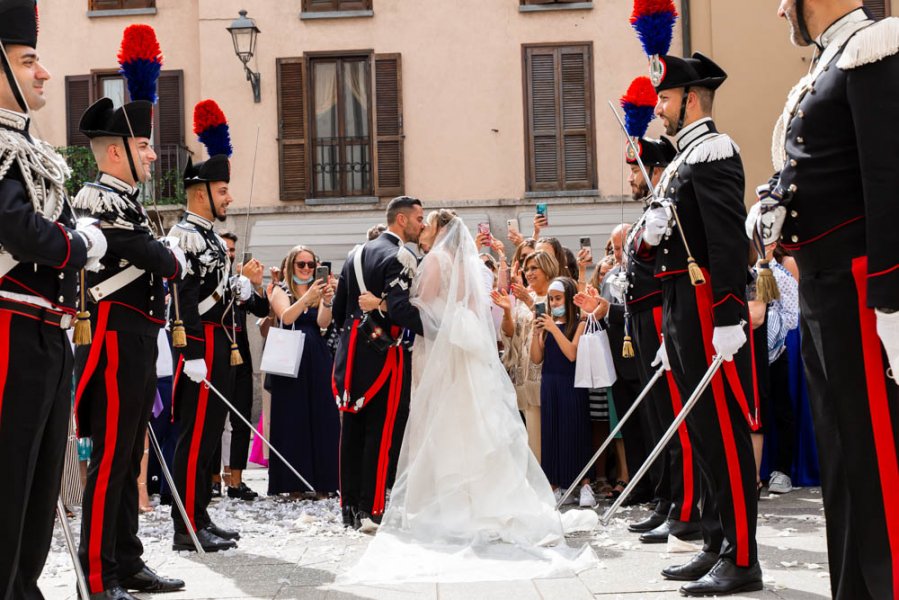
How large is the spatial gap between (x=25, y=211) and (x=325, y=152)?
13.9 m

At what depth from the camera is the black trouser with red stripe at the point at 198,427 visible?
6.59m

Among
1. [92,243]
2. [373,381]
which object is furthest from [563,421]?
[92,243]

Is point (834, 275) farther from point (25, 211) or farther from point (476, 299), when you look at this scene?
point (476, 299)

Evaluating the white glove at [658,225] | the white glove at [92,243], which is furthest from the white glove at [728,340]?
the white glove at [92,243]

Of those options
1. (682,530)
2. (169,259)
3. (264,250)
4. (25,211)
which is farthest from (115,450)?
(264,250)

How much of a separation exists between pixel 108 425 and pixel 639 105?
3.90m

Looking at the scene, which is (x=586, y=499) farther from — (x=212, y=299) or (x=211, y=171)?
(x=211, y=171)

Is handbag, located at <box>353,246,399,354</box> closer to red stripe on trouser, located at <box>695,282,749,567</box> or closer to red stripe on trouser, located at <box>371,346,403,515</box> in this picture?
red stripe on trouser, located at <box>371,346,403,515</box>

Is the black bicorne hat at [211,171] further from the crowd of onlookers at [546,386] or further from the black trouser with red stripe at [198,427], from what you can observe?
the crowd of onlookers at [546,386]

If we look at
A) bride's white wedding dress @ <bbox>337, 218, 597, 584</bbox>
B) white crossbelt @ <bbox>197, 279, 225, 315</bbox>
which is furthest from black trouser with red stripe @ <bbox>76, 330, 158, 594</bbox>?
white crossbelt @ <bbox>197, 279, 225, 315</bbox>

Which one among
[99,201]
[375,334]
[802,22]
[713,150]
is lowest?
[375,334]

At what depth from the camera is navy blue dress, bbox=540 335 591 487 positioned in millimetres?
8469

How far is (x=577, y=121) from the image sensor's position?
17.3 metres

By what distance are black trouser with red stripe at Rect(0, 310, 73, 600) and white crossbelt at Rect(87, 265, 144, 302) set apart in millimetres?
1288
